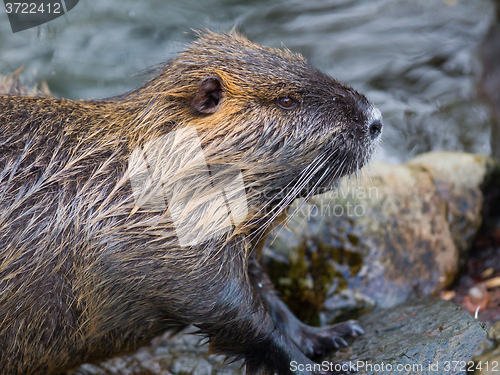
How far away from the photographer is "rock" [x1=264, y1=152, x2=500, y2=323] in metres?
3.64

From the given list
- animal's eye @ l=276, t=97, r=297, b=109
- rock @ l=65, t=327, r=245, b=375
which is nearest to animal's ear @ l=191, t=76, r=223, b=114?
animal's eye @ l=276, t=97, r=297, b=109

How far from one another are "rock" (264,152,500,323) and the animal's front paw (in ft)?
0.92

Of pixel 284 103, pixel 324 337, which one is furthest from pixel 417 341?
pixel 284 103

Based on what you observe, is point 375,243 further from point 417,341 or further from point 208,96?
point 208,96

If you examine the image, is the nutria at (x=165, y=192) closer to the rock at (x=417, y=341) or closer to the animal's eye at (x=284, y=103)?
the animal's eye at (x=284, y=103)

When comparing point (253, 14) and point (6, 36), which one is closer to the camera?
point (6, 36)

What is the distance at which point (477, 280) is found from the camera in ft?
13.2

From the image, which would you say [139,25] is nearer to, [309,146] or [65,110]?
[65,110]

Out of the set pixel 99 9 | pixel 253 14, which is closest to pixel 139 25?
pixel 99 9

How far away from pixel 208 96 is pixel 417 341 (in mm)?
1702

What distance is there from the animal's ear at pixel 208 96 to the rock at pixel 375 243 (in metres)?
1.01

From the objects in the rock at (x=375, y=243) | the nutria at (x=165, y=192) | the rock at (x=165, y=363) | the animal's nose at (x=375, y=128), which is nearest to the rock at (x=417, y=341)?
the rock at (x=375, y=243)

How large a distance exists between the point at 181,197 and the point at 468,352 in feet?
5.19

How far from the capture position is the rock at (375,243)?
3641mm
